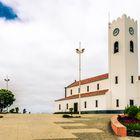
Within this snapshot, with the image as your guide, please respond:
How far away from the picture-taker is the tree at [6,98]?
76150 mm

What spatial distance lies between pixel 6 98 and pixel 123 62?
116ft

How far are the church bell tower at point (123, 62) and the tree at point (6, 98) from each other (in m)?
31.3

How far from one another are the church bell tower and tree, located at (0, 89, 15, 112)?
1232 inches

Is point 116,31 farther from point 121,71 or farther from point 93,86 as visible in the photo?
point 93,86

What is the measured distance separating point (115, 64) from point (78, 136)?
4052cm

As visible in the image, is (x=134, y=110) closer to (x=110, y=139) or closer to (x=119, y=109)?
(x=110, y=139)

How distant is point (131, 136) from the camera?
53.7 feet

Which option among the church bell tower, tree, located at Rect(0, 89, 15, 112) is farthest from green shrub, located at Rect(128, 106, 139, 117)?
tree, located at Rect(0, 89, 15, 112)

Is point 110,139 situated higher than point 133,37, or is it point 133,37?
point 133,37

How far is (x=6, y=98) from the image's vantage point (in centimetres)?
7638

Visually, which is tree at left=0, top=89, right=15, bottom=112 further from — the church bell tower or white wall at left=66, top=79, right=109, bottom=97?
the church bell tower

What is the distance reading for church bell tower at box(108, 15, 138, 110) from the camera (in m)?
52.9

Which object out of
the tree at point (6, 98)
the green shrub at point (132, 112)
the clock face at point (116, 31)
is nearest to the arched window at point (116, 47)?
the clock face at point (116, 31)

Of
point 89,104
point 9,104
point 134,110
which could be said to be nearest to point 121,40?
point 89,104
